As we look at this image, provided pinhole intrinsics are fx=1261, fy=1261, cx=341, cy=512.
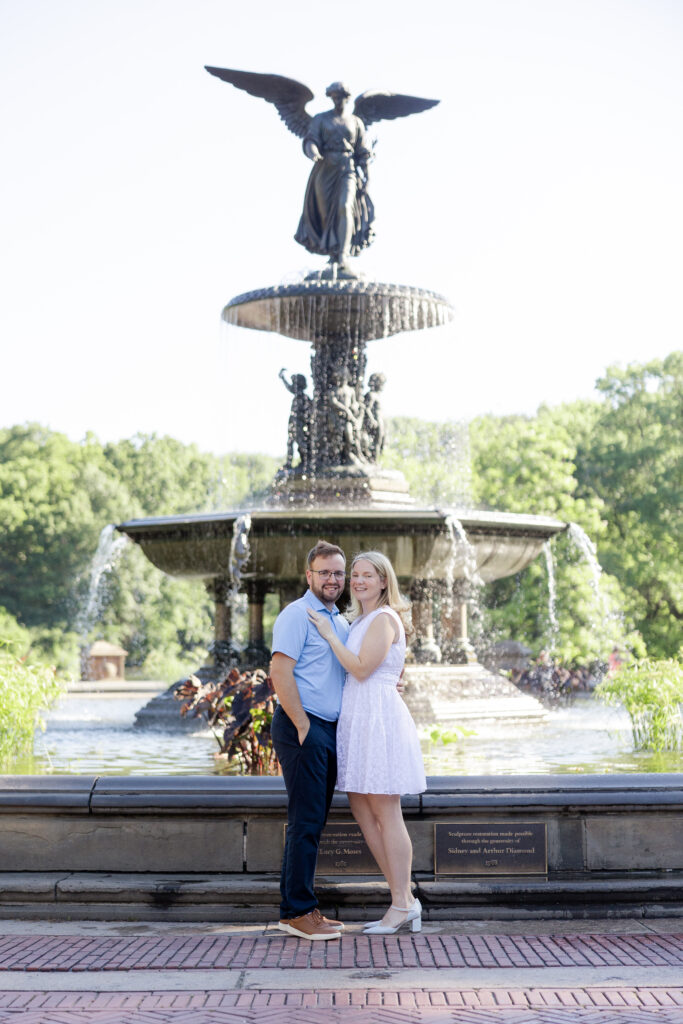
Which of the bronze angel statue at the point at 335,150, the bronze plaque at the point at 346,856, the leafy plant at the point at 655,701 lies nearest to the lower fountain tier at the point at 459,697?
the leafy plant at the point at 655,701

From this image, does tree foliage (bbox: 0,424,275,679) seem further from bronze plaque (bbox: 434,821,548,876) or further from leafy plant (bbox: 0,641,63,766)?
bronze plaque (bbox: 434,821,548,876)

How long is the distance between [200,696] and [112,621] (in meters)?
45.4

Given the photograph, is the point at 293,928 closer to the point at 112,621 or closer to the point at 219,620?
the point at 219,620

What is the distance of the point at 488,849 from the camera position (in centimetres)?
660

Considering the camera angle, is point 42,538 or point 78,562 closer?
point 78,562

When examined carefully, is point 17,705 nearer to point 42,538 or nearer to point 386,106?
point 386,106

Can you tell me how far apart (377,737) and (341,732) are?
19 centimetres

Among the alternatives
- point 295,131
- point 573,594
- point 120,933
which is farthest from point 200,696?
point 573,594

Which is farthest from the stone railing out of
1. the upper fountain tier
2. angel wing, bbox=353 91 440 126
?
angel wing, bbox=353 91 440 126

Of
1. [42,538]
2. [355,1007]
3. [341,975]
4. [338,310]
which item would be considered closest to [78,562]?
[42,538]

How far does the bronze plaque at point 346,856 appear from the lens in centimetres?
657

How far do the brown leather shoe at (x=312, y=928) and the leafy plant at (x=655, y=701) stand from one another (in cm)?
505

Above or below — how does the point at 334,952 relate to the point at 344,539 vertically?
below

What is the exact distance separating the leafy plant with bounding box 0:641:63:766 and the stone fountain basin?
385 centimetres
